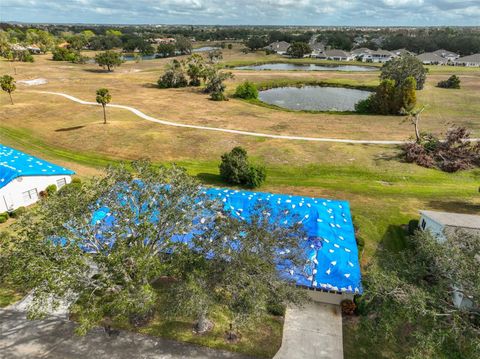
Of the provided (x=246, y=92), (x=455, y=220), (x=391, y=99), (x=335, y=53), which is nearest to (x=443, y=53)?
(x=335, y=53)

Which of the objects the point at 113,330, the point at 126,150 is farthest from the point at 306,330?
the point at 126,150

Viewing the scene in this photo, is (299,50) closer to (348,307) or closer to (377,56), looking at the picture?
(377,56)

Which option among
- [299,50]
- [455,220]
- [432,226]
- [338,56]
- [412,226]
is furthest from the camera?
[338,56]

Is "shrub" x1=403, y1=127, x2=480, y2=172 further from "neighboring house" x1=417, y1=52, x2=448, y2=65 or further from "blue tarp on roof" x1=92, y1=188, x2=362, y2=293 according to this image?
"neighboring house" x1=417, y1=52, x2=448, y2=65

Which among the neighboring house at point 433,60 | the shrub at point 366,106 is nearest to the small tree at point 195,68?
the shrub at point 366,106

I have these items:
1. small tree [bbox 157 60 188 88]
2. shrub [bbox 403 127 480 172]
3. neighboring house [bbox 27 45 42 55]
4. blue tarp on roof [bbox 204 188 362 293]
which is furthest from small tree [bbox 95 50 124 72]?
shrub [bbox 403 127 480 172]
